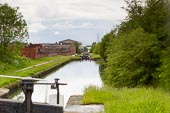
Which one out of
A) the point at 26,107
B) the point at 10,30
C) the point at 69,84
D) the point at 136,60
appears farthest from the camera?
the point at 10,30

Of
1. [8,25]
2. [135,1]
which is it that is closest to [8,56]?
[8,25]

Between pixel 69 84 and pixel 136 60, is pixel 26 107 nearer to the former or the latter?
pixel 136 60

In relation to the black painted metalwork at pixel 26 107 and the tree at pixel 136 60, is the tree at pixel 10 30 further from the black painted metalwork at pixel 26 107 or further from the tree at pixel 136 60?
the black painted metalwork at pixel 26 107

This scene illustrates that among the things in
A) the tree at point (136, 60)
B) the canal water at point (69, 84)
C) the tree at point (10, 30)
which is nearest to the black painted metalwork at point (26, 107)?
the canal water at point (69, 84)

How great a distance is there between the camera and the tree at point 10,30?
48.4m

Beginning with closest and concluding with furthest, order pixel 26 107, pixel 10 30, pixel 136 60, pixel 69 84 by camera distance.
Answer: pixel 26 107, pixel 136 60, pixel 69 84, pixel 10 30

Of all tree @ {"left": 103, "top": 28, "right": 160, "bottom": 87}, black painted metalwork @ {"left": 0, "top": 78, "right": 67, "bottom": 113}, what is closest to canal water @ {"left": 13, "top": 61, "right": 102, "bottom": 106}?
black painted metalwork @ {"left": 0, "top": 78, "right": 67, "bottom": 113}

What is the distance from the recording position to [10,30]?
Result: 48875 millimetres

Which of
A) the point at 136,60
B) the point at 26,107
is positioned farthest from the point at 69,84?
the point at 26,107

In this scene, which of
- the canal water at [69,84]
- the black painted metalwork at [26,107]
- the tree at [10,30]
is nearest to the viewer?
the black painted metalwork at [26,107]

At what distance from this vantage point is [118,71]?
23.3 metres

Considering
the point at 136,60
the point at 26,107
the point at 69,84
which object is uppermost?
the point at 136,60

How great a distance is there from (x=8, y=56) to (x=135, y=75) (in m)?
28.5

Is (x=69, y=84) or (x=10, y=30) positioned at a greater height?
(x=10, y=30)
